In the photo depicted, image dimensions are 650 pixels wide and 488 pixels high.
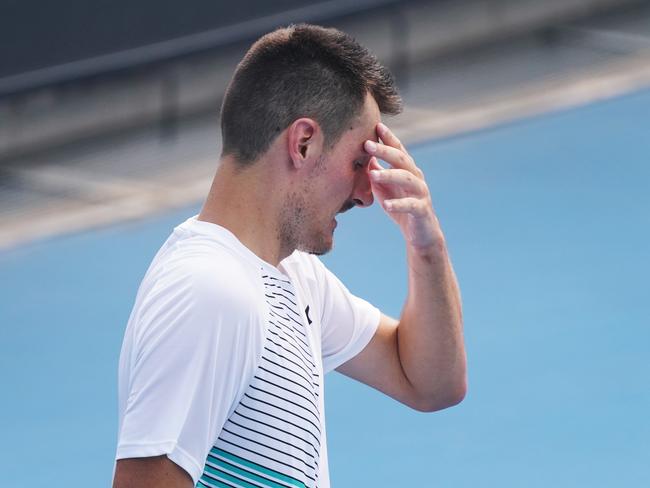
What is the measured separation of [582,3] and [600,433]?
4245mm

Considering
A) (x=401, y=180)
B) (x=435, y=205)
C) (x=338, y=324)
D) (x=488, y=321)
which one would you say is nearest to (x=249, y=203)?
(x=401, y=180)

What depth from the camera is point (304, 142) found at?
2.01 metres

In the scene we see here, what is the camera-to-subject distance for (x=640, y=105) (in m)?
7.38

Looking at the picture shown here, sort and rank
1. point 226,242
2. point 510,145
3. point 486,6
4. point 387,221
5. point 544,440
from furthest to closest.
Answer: point 486,6 → point 510,145 → point 387,221 → point 544,440 → point 226,242

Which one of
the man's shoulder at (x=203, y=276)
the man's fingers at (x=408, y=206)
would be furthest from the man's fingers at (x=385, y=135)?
the man's shoulder at (x=203, y=276)

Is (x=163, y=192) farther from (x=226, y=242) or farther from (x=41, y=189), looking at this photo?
(x=226, y=242)

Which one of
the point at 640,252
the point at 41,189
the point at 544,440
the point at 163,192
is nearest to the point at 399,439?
the point at 544,440

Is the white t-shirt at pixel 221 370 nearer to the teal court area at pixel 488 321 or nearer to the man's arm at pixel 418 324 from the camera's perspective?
the man's arm at pixel 418 324

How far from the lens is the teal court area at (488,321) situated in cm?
466

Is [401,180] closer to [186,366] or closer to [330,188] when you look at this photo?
[330,188]

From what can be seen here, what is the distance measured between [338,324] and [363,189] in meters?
0.34

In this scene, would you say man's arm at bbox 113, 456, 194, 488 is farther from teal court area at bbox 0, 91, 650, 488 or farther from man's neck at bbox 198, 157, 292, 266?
teal court area at bbox 0, 91, 650, 488

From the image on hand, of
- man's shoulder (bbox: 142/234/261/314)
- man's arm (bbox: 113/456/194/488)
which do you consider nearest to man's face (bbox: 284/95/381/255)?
man's shoulder (bbox: 142/234/261/314)

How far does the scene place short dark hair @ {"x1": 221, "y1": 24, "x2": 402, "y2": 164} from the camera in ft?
6.61
